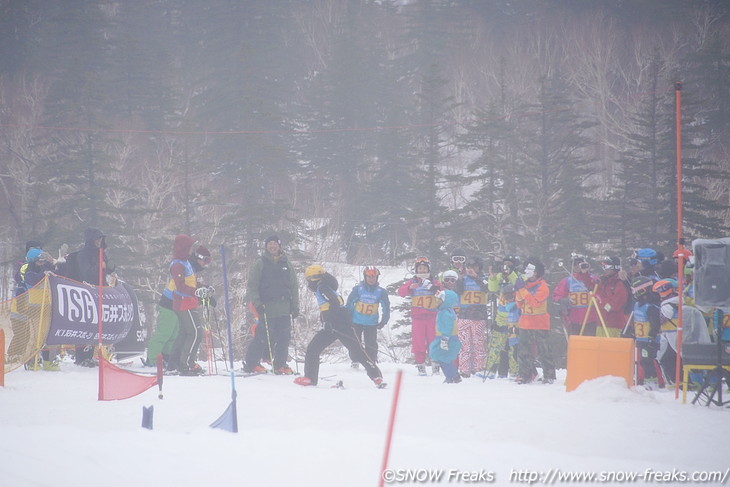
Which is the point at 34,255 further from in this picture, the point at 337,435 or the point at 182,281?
the point at 337,435

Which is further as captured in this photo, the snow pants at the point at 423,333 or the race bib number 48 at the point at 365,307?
the snow pants at the point at 423,333

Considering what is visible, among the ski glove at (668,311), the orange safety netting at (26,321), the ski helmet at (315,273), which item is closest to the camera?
the ski glove at (668,311)

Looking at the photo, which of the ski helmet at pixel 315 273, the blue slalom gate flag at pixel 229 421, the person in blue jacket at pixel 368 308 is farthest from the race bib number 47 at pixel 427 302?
the blue slalom gate flag at pixel 229 421

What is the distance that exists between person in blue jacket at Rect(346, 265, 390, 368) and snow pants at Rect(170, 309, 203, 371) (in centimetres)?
235

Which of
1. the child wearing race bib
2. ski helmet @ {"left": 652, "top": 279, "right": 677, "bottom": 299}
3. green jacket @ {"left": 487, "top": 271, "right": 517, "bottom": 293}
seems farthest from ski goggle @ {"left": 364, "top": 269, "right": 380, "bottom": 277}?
ski helmet @ {"left": 652, "top": 279, "right": 677, "bottom": 299}

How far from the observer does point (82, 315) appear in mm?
11438

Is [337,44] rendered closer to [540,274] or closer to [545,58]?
[545,58]

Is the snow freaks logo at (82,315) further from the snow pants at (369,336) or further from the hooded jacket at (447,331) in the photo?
the hooded jacket at (447,331)

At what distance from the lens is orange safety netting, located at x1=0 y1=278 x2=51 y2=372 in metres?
11.2

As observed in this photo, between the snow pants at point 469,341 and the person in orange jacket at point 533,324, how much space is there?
1.94 metres

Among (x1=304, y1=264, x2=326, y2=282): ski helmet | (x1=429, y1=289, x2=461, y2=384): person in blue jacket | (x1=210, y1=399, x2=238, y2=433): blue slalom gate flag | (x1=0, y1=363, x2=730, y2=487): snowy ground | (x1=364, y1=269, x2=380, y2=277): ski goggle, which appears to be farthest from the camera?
(x1=364, y1=269, x2=380, y2=277): ski goggle

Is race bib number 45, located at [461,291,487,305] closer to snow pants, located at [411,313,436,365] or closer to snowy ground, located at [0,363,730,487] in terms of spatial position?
snow pants, located at [411,313,436,365]

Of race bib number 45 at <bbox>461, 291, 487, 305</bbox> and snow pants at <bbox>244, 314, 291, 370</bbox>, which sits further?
race bib number 45 at <bbox>461, 291, 487, 305</bbox>

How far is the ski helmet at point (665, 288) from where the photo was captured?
10648mm
